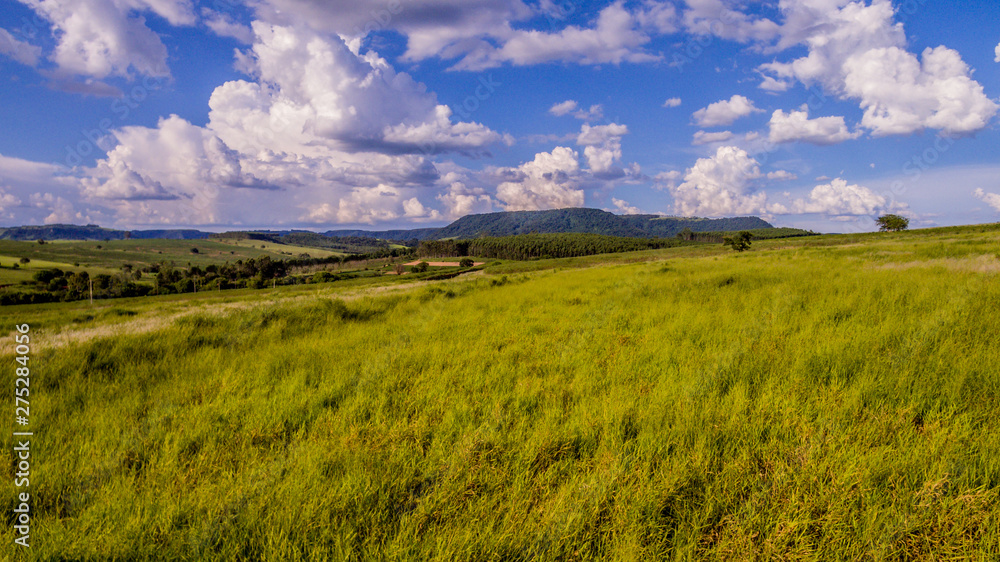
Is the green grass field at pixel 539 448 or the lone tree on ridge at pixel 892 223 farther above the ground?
the lone tree on ridge at pixel 892 223

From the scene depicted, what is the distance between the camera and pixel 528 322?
886 cm

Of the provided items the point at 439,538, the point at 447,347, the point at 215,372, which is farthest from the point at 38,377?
the point at 439,538

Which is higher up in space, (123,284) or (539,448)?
(539,448)

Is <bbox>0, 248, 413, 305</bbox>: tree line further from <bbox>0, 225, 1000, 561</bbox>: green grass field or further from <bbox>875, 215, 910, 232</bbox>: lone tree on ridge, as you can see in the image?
<bbox>875, 215, 910, 232</bbox>: lone tree on ridge

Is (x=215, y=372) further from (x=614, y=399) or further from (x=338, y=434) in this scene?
(x=614, y=399)

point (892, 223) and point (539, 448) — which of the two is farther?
point (892, 223)

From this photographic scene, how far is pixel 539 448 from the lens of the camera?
3.37m

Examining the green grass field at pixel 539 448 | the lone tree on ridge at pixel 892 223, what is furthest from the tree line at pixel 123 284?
the lone tree on ridge at pixel 892 223

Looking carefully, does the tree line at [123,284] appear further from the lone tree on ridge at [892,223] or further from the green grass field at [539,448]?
the lone tree on ridge at [892,223]

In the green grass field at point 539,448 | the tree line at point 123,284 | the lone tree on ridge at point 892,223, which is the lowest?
the tree line at point 123,284

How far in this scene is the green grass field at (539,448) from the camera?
2.45 meters

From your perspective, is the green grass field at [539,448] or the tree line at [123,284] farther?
the tree line at [123,284]

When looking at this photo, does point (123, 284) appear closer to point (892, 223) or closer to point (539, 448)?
point (539, 448)

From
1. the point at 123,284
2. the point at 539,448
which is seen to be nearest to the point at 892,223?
the point at 539,448
